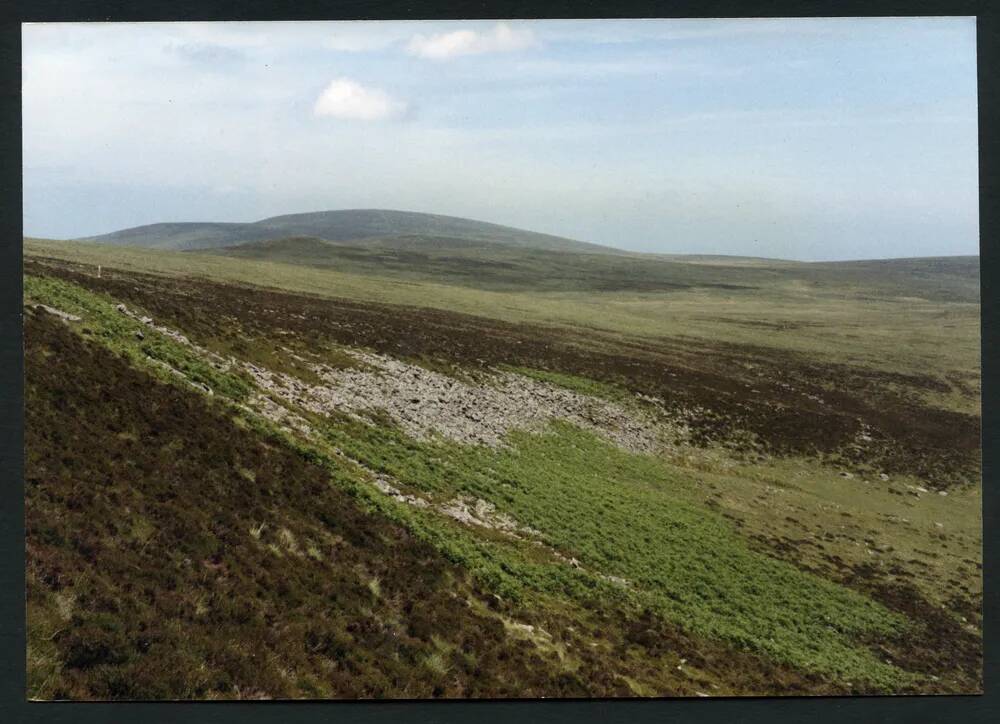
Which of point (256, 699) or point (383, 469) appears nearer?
point (256, 699)

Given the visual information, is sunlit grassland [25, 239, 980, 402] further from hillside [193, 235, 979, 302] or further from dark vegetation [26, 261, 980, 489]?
hillside [193, 235, 979, 302]

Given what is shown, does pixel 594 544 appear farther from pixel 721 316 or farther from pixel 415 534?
pixel 721 316

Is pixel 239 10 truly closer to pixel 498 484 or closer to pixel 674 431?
pixel 498 484

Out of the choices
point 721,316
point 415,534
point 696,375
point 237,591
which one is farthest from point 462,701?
point 721,316

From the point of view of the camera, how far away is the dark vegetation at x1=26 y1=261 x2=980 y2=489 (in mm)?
26328

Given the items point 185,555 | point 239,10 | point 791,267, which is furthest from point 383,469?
point 791,267

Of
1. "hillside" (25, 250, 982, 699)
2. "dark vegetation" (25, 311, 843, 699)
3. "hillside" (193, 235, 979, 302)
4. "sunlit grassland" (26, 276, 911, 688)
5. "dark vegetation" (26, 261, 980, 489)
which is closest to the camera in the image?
"dark vegetation" (25, 311, 843, 699)

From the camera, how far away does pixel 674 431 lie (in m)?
32.0

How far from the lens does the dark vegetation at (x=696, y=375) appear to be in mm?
26328

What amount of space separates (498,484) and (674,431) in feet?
51.1

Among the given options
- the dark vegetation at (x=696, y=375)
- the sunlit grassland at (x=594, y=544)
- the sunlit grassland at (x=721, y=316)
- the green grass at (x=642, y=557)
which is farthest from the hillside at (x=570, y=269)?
the sunlit grassland at (x=594, y=544)

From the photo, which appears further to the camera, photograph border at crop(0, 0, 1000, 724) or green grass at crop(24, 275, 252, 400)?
green grass at crop(24, 275, 252, 400)

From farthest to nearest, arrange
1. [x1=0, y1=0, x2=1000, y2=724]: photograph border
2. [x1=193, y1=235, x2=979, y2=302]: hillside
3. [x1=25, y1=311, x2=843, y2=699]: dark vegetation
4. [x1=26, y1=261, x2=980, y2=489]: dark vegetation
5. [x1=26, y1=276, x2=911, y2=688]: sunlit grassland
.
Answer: [x1=193, y1=235, x2=979, y2=302]: hillside < [x1=26, y1=261, x2=980, y2=489]: dark vegetation < [x1=26, y1=276, x2=911, y2=688]: sunlit grassland < [x1=0, y1=0, x2=1000, y2=724]: photograph border < [x1=25, y1=311, x2=843, y2=699]: dark vegetation

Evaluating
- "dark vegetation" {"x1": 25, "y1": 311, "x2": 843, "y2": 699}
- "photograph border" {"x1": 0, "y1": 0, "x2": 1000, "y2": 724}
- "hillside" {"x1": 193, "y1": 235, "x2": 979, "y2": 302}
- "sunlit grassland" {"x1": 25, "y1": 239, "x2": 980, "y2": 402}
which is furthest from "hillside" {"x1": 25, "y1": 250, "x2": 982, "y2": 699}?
"hillside" {"x1": 193, "y1": 235, "x2": 979, "y2": 302}
